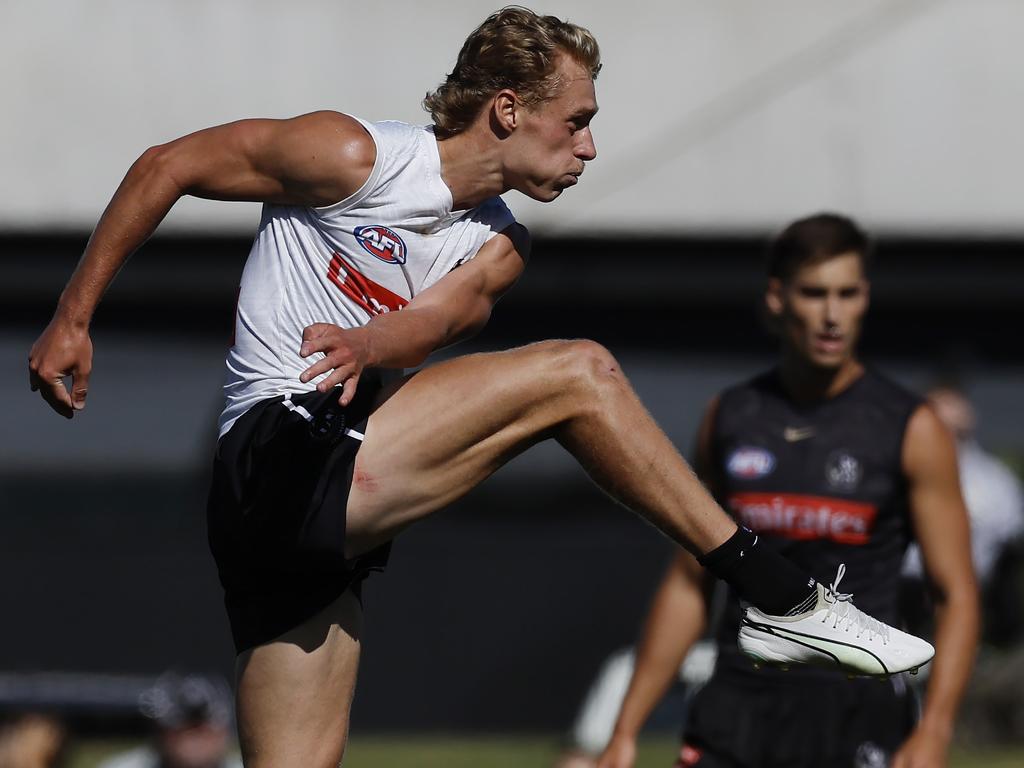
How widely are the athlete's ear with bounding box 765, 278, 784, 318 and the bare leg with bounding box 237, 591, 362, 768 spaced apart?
169 cm

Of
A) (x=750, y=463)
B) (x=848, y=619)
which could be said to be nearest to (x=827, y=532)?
(x=750, y=463)

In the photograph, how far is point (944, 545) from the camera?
178 inches

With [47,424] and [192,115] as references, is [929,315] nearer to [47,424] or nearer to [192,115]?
[192,115]

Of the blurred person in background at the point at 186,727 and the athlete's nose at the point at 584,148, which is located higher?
the athlete's nose at the point at 584,148

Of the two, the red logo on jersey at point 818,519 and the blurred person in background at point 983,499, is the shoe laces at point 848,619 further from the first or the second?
the blurred person in background at point 983,499

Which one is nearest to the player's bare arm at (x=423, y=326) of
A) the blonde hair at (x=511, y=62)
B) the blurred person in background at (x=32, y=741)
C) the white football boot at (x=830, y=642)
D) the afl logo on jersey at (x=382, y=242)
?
the afl logo on jersey at (x=382, y=242)

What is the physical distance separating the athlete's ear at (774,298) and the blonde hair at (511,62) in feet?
4.02

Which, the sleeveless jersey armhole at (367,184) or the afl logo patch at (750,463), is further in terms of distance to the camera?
the afl logo patch at (750,463)

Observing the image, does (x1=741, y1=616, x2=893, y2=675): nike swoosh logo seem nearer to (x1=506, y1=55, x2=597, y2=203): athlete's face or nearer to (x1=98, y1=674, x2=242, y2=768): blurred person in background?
(x1=506, y1=55, x2=597, y2=203): athlete's face

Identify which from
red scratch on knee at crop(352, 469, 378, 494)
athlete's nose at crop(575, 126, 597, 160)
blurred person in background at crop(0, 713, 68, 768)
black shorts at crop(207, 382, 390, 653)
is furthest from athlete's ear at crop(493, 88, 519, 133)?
blurred person in background at crop(0, 713, 68, 768)

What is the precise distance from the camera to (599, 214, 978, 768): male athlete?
14.8 feet

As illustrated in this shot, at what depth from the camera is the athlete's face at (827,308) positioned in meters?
4.66

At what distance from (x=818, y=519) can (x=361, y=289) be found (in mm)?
1554

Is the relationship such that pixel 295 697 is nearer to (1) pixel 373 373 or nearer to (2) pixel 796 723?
(1) pixel 373 373
